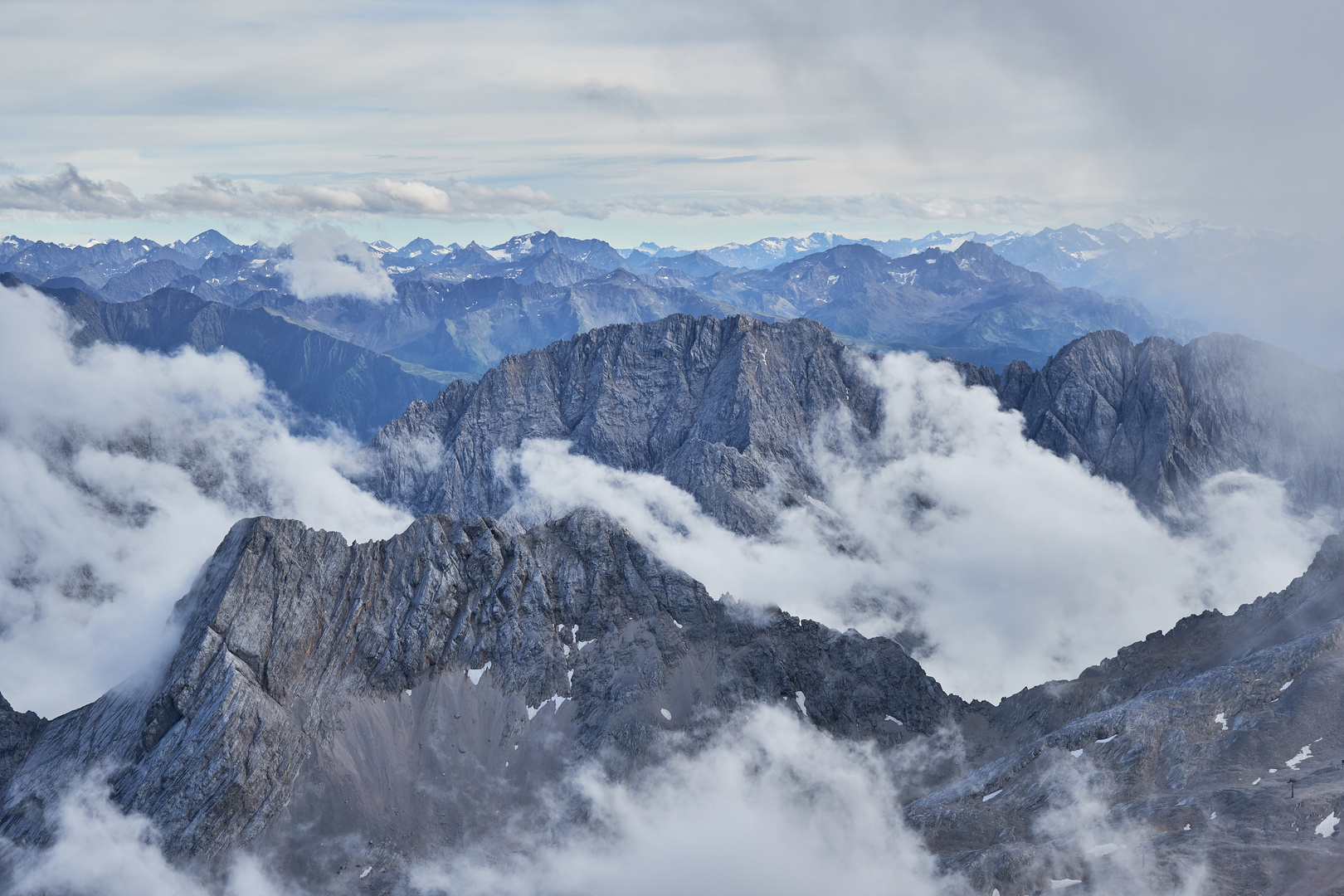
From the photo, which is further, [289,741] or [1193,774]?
[289,741]

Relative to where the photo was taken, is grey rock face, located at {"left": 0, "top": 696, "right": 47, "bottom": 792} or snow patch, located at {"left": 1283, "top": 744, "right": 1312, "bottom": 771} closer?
snow patch, located at {"left": 1283, "top": 744, "right": 1312, "bottom": 771}

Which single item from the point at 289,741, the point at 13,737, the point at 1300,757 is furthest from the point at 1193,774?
the point at 13,737

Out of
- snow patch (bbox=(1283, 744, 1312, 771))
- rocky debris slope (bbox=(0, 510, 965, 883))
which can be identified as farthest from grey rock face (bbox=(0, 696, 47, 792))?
snow patch (bbox=(1283, 744, 1312, 771))

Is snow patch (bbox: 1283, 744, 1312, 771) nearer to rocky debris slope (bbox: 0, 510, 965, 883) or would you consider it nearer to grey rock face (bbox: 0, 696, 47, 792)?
rocky debris slope (bbox: 0, 510, 965, 883)

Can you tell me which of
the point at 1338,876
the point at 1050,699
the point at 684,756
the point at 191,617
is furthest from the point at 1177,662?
the point at 191,617

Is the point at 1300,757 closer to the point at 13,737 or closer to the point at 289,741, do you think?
the point at 289,741

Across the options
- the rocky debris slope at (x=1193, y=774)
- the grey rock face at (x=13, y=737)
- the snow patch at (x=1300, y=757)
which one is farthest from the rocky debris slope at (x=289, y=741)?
the snow patch at (x=1300, y=757)

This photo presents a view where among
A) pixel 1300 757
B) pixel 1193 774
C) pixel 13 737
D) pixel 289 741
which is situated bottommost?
pixel 1193 774

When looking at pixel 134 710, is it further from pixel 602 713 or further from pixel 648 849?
pixel 648 849

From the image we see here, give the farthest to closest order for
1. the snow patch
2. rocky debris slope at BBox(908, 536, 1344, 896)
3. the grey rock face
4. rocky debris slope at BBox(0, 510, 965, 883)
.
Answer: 1. the grey rock face
2. rocky debris slope at BBox(0, 510, 965, 883)
3. the snow patch
4. rocky debris slope at BBox(908, 536, 1344, 896)
